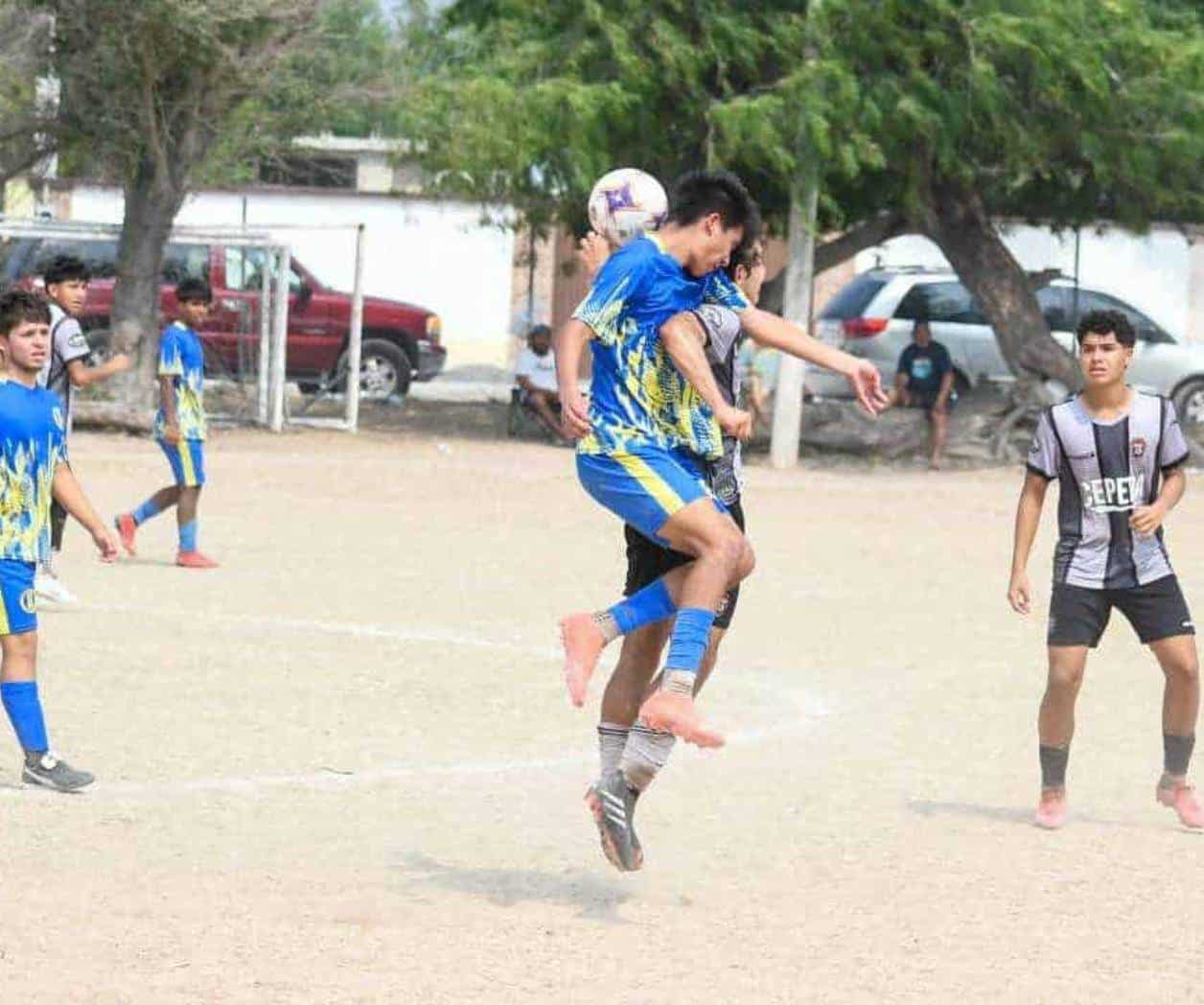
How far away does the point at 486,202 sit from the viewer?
85.9ft

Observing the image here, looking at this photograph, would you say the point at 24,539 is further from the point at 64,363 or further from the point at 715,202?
the point at 64,363

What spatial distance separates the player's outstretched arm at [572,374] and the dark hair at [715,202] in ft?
1.36

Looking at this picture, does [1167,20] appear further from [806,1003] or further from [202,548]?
[806,1003]

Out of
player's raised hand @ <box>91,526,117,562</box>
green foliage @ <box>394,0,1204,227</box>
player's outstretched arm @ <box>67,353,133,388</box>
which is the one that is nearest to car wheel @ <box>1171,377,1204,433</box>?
green foliage @ <box>394,0,1204,227</box>

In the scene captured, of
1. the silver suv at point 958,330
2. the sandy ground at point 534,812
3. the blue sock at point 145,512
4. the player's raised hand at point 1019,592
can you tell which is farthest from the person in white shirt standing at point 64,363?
the silver suv at point 958,330

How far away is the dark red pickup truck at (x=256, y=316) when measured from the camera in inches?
1119

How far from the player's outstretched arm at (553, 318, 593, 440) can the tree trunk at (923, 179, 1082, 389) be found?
19.1 m

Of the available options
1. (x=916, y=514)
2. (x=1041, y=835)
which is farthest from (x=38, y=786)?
(x=916, y=514)

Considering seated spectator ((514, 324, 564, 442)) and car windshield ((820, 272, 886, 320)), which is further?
car windshield ((820, 272, 886, 320))

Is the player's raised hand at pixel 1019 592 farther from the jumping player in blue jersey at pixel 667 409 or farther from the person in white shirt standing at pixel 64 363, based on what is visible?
the person in white shirt standing at pixel 64 363

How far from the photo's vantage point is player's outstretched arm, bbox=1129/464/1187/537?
7891 mm

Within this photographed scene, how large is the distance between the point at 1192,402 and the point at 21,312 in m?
22.5

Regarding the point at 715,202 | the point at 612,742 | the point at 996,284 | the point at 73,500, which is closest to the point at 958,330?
the point at 996,284

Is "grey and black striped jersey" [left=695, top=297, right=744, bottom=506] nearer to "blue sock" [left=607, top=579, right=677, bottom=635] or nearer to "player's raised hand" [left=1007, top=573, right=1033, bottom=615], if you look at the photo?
"blue sock" [left=607, top=579, right=677, bottom=635]
